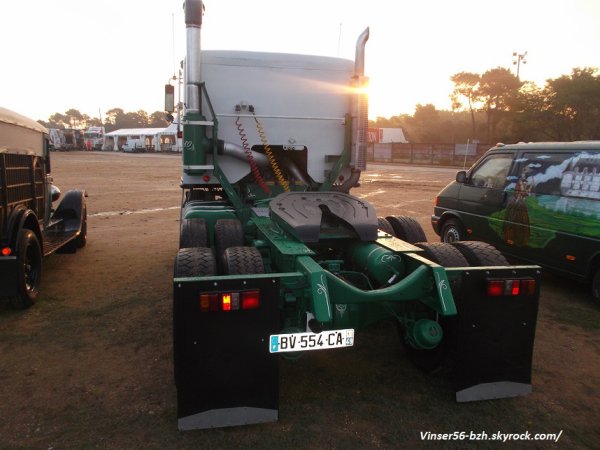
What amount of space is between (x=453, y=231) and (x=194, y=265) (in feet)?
18.0

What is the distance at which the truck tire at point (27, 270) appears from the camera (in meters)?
4.93

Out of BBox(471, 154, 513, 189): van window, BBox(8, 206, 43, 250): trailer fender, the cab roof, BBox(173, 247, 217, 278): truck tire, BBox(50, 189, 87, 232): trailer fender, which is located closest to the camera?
BBox(173, 247, 217, 278): truck tire

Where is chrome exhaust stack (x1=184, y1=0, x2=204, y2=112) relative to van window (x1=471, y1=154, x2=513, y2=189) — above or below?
above

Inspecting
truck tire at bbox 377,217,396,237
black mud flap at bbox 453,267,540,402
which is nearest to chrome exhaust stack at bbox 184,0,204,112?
truck tire at bbox 377,217,396,237

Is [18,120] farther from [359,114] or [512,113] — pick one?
[512,113]

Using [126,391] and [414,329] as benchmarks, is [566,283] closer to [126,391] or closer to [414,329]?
[414,329]

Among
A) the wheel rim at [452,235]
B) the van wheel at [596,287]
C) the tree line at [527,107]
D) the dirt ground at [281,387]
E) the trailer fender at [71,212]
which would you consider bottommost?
the dirt ground at [281,387]

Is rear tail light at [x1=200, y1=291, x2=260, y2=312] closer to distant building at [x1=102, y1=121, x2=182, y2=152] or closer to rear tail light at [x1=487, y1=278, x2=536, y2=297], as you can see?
rear tail light at [x1=487, y1=278, x2=536, y2=297]

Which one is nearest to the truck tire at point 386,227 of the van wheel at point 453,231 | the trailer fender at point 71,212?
the van wheel at point 453,231

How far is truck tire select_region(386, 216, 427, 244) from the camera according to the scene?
5145mm

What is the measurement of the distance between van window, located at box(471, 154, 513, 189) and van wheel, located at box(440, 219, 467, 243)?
72cm

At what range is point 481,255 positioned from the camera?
12.6 ft

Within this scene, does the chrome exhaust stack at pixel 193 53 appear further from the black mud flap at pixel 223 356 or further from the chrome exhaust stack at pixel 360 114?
the black mud flap at pixel 223 356

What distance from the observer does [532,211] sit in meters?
6.25
